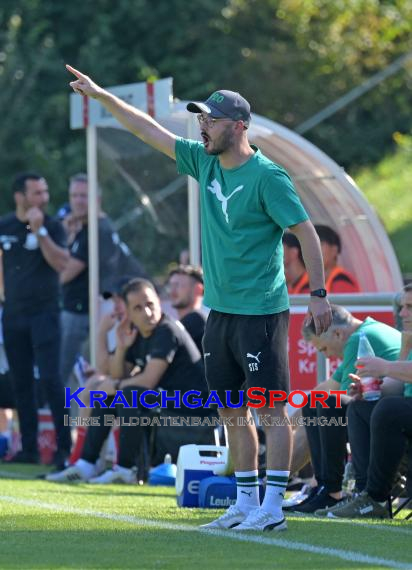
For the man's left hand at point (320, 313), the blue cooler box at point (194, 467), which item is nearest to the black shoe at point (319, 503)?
the blue cooler box at point (194, 467)

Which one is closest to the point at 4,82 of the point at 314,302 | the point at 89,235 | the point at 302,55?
the point at 302,55

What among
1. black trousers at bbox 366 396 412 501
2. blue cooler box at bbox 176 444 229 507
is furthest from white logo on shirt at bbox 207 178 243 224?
blue cooler box at bbox 176 444 229 507

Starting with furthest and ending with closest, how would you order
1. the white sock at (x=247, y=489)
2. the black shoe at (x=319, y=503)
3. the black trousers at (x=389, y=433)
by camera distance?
1. the black shoe at (x=319, y=503)
2. the black trousers at (x=389, y=433)
3. the white sock at (x=247, y=489)

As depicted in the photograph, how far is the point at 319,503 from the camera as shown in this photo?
8.77 metres

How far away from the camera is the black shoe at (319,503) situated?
8.75 meters

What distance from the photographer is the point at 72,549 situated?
6594 mm

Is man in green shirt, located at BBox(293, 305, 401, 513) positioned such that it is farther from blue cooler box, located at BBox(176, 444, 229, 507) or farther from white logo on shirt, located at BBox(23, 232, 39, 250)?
white logo on shirt, located at BBox(23, 232, 39, 250)

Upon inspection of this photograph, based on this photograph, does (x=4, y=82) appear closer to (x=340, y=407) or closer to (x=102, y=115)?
(x=102, y=115)

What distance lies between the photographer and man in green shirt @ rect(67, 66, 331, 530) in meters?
7.24

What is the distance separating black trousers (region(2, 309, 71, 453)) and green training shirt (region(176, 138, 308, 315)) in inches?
209

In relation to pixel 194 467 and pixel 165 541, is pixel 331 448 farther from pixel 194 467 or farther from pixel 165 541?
pixel 165 541

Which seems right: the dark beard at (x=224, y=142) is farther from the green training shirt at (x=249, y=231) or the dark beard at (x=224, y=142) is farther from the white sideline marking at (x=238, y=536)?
the white sideline marking at (x=238, y=536)

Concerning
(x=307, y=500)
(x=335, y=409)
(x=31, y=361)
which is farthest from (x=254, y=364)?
(x=31, y=361)

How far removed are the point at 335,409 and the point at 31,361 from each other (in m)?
4.56
